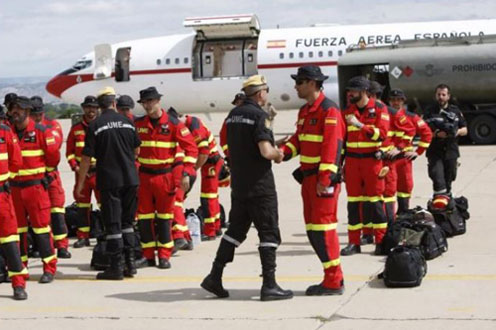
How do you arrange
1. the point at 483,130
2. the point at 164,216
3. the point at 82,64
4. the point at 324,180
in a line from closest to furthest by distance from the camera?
the point at 324,180 → the point at 164,216 → the point at 483,130 → the point at 82,64

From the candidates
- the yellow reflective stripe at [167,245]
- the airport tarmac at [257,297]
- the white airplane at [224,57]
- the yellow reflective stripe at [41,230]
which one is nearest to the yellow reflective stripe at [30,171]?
the yellow reflective stripe at [41,230]

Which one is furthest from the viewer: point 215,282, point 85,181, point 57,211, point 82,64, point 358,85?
point 82,64

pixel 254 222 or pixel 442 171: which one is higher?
pixel 442 171

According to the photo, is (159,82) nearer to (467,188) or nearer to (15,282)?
(467,188)

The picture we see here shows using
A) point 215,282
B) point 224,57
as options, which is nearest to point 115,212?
point 215,282

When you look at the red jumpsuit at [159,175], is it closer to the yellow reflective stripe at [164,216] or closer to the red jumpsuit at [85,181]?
the yellow reflective stripe at [164,216]

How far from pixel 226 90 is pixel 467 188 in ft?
49.8

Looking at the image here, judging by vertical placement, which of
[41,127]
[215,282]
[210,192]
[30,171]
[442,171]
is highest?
[41,127]

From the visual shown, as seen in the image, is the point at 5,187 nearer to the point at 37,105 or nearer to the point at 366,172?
the point at 37,105

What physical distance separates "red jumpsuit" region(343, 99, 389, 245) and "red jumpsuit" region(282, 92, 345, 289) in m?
1.96

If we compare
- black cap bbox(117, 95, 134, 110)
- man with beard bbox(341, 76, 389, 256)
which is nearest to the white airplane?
man with beard bbox(341, 76, 389, 256)

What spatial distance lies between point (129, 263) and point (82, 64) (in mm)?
23859

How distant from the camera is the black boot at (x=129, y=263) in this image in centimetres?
981

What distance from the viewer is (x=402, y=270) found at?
28.5 feet
